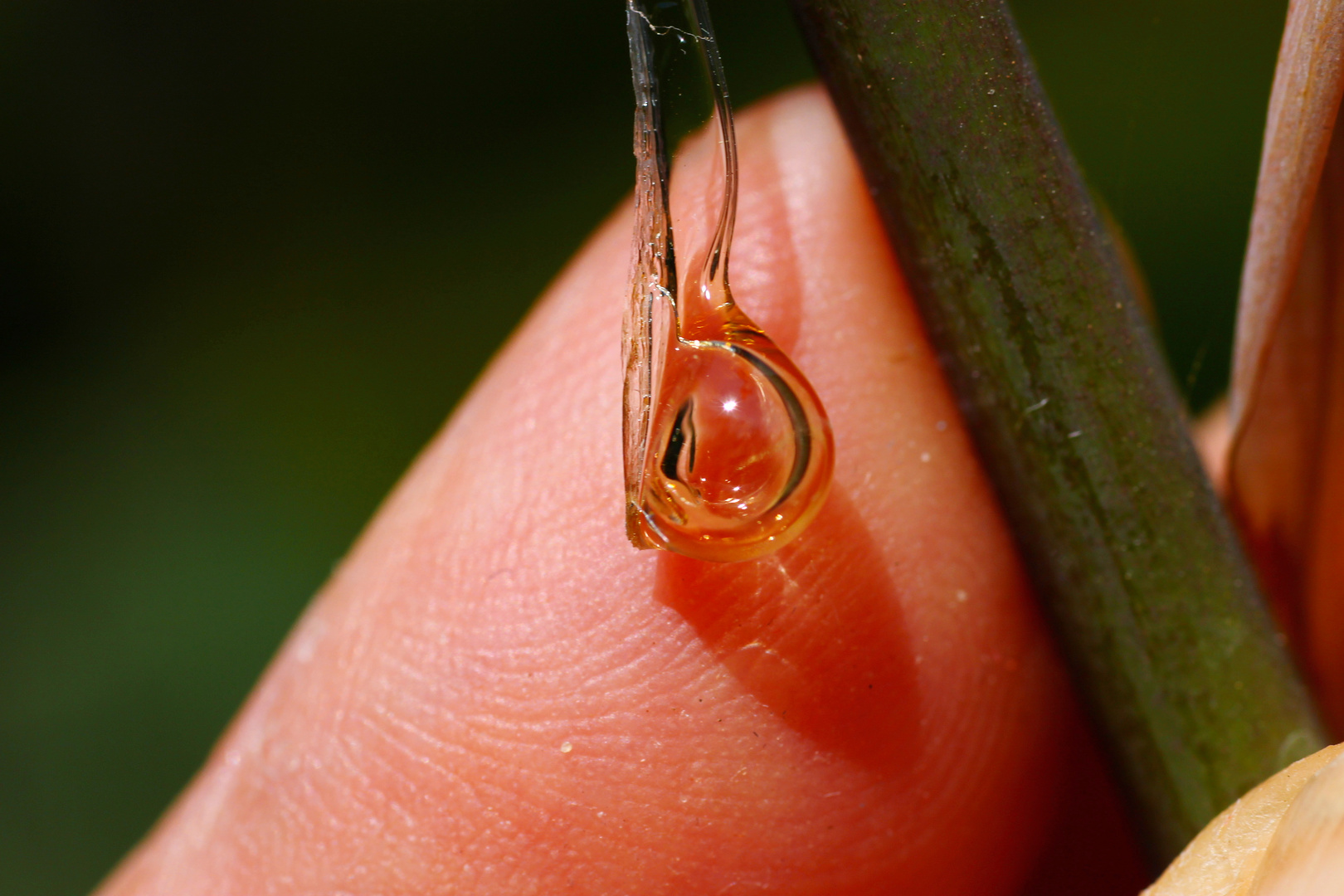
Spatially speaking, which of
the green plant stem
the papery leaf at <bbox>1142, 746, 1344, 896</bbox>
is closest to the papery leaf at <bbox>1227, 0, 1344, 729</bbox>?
the green plant stem

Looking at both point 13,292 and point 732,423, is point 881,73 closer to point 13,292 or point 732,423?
point 732,423

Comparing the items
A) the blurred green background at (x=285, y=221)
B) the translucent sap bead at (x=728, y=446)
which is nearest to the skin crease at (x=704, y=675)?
the translucent sap bead at (x=728, y=446)

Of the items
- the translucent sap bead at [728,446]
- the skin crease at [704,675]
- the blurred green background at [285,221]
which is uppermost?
the translucent sap bead at [728,446]

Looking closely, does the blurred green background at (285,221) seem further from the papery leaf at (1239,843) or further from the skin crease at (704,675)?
the papery leaf at (1239,843)

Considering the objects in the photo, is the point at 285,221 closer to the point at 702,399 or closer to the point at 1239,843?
the point at 702,399

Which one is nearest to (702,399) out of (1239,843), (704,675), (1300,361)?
(704,675)

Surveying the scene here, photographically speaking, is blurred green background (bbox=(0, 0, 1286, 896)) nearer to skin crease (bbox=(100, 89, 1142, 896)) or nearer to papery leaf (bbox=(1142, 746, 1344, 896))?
skin crease (bbox=(100, 89, 1142, 896))
